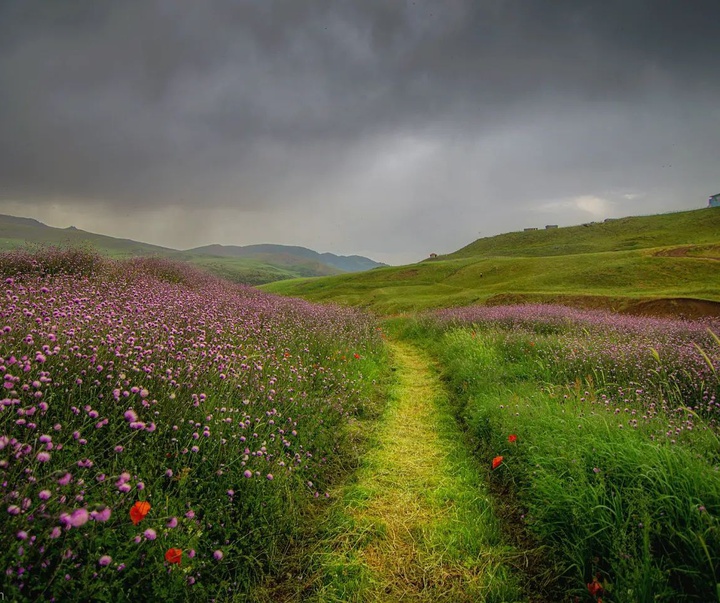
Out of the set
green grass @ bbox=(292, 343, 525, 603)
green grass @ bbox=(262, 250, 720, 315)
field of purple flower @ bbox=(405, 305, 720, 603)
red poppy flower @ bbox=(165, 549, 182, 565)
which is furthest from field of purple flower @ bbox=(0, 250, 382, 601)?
green grass @ bbox=(262, 250, 720, 315)

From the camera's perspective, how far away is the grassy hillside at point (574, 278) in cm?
2416

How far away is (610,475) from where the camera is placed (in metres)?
3.40

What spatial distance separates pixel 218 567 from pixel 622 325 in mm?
13498

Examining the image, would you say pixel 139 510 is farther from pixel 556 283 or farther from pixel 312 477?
pixel 556 283

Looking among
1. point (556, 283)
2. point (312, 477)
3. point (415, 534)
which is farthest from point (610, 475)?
point (556, 283)

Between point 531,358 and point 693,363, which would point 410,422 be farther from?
point 693,363

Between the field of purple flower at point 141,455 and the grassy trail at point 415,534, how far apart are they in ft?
1.71

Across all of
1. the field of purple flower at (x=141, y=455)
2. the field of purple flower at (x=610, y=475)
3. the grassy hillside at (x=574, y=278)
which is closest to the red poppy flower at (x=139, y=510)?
the field of purple flower at (x=141, y=455)

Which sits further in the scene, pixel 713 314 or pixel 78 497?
pixel 713 314

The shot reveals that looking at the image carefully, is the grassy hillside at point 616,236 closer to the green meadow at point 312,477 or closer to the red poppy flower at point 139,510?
the green meadow at point 312,477

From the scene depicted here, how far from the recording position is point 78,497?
2014mm

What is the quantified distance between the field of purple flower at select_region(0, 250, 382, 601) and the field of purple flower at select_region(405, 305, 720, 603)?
2384mm

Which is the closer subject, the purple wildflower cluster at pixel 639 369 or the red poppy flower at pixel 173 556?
the red poppy flower at pixel 173 556

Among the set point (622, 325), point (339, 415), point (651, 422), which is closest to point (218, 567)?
point (339, 415)
